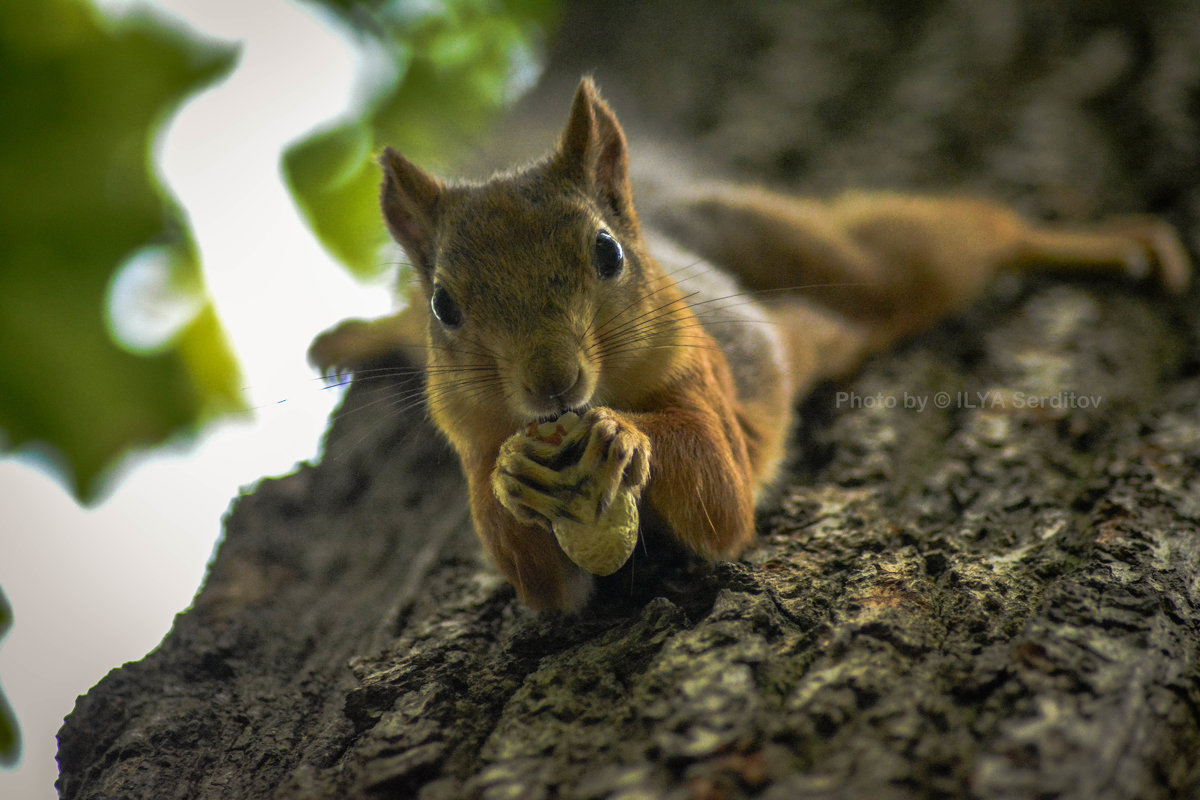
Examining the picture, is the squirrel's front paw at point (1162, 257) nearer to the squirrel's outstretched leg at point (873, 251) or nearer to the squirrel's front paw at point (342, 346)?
the squirrel's outstretched leg at point (873, 251)

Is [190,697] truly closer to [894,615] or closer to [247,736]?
[247,736]

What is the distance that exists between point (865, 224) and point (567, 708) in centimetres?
233

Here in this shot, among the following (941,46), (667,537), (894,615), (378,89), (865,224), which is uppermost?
(378,89)

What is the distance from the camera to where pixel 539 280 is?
167 centimetres

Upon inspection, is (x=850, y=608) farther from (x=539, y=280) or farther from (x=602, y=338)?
(x=539, y=280)

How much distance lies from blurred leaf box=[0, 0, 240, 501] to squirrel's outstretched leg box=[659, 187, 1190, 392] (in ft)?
5.37

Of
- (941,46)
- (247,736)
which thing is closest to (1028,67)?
(941,46)

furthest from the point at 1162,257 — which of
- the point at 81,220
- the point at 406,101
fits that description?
the point at 81,220

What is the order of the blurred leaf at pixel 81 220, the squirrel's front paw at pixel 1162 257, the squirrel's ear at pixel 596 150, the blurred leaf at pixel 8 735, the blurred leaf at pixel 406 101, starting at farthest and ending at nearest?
the blurred leaf at pixel 406 101
the squirrel's front paw at pixel 1162 257
the squirrel's ear at pixel 596 150
the blurred leaf at pixel 81 220
the blurred leaf at pixel 8 735

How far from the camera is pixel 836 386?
2607 mm

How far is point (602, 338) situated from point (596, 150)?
1.77 ft

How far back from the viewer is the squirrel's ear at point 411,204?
6.36ft

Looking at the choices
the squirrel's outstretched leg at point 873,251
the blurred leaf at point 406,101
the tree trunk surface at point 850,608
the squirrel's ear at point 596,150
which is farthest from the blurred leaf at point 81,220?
the squirrel's outstretched leg at point 873,251

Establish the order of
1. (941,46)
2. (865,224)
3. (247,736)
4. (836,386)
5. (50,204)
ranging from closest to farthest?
(247,736)
(50,204)
(836,386)
(865,224)
(941,46)
